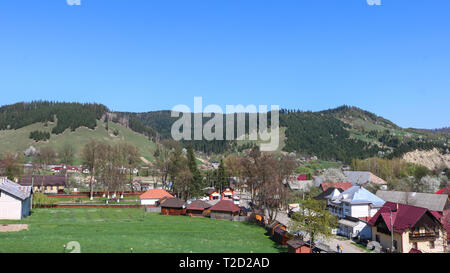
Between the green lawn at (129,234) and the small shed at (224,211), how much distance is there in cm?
240

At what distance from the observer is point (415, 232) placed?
38.4 meters

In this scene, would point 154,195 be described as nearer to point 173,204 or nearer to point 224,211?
point 173,204

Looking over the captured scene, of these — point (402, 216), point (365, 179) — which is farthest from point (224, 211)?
point (365, 179)

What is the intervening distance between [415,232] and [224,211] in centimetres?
3006

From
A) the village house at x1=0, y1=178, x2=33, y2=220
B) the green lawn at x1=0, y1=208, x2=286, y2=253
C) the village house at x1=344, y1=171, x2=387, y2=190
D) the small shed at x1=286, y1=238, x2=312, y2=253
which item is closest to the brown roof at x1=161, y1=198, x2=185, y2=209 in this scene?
the green lawn at x1=0, y1=208, x2=286, y2=253

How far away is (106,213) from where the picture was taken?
2165 inches

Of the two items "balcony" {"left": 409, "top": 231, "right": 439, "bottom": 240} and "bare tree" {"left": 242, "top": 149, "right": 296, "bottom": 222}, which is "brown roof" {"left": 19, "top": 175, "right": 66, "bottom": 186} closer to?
"bare tree" {"left": 242, "top": 149, "right": 296, "bottom": 222}

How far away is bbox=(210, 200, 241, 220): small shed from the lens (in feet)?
188

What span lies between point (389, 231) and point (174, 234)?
2685 cm

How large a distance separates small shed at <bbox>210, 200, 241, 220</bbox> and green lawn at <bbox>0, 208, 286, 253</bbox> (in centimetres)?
240

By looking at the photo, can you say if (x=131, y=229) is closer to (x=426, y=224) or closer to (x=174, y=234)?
(x=174, y=234)

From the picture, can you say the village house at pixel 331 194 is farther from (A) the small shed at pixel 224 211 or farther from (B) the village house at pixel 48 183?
(B) the village house at pixel 48 183

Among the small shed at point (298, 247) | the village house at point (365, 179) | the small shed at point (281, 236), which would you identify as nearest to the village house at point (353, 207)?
the small shed at point (281, 236)
